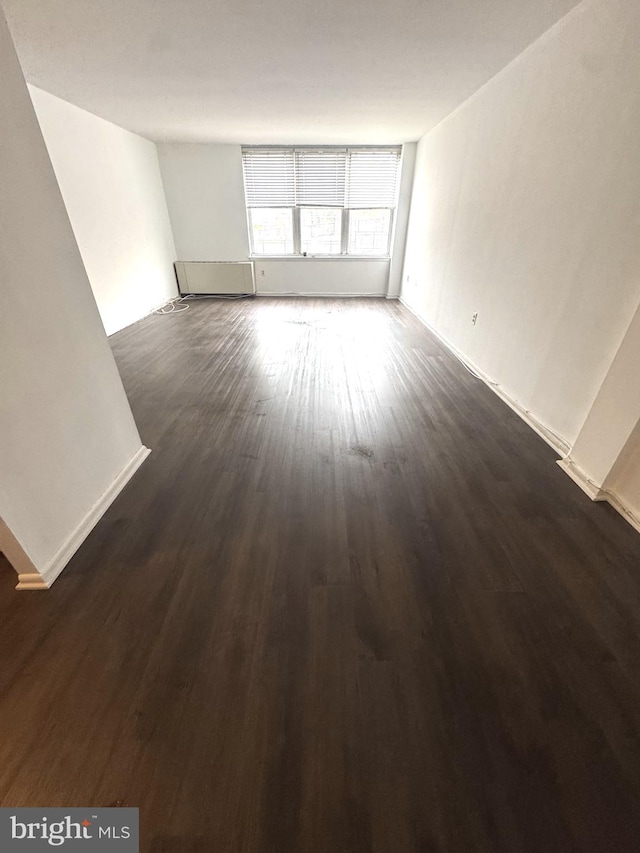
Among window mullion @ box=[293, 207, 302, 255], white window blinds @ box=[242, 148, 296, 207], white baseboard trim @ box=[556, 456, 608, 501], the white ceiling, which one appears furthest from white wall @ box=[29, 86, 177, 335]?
white baseboard trim @ box=[556, 456, 608, 501]

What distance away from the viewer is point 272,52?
252cm

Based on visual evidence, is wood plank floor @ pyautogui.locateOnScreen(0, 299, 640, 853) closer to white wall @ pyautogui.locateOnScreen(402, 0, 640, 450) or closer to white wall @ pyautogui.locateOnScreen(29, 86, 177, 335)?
white wall @ pyautogui.locateOnScreen(402, 0, 640, 450)

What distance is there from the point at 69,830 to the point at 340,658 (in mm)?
784

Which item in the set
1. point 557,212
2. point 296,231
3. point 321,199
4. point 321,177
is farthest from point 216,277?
point 557,212

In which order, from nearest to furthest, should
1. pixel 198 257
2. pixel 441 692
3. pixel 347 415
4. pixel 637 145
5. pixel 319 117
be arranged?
pixel 441 692 < pixel 637 145 < pixel 347 415 < pixel 319 117 < pixel 198 257

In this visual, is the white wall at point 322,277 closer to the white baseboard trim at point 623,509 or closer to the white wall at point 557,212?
the white wall at point 557,212

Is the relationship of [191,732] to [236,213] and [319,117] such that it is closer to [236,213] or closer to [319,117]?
[319,117]

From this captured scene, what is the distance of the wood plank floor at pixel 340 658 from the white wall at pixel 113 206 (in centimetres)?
367

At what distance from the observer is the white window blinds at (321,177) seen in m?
5.81

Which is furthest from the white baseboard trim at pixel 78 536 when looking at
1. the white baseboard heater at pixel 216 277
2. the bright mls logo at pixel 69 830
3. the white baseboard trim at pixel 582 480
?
the white baseboard heater at pixel 216 277

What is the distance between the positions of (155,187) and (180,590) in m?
6.89

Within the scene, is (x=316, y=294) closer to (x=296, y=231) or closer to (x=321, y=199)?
(x=296, y=231)

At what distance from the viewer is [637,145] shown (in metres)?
1.66

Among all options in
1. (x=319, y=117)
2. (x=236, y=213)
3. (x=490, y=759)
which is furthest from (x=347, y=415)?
(x=236, y=213)
